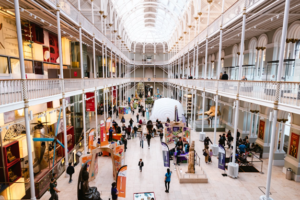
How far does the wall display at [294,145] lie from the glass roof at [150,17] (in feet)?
61.8

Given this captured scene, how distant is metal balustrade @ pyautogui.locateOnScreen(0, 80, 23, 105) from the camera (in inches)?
221

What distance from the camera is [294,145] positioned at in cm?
1012

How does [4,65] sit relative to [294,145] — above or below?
above

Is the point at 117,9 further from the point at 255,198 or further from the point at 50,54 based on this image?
the point at 255,198

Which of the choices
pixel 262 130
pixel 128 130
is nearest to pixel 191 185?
pixel 262 130

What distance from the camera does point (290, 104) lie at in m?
6.23

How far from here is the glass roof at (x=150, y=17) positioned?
25928 mm

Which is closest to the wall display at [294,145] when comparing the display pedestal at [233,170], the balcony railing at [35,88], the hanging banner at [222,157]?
the display pedestal at [233,170]

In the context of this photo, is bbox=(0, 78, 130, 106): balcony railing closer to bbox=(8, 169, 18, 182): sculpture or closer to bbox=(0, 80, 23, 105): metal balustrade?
bbox=(0, 80, 23, 105): metal balustrade

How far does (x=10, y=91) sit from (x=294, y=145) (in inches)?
541

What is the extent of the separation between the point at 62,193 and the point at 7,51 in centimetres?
780

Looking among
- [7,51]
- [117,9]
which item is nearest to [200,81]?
[7,51]

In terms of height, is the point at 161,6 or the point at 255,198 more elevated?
the point at 161,6

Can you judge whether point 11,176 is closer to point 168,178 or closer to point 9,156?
point 9,156
